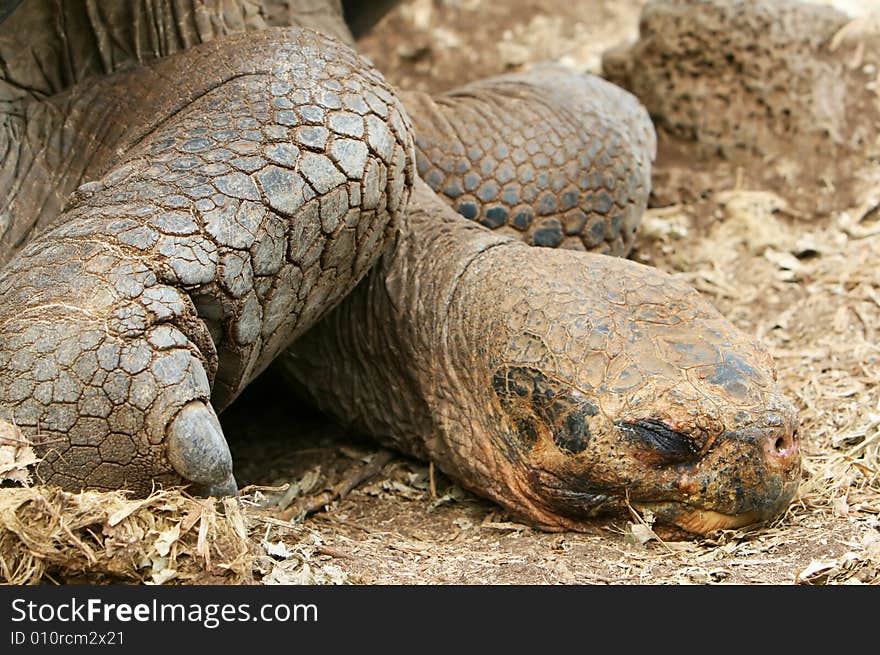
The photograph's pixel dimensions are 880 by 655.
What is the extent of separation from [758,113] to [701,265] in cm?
70

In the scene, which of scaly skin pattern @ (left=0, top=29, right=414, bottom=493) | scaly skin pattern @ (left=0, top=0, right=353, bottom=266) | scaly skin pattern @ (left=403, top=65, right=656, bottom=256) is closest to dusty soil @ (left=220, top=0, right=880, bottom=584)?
scaly skin pattern @ (left=0, top=29, right=414, bottom=493)

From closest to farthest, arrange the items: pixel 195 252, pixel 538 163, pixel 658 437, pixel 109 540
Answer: pixel 109 540 → pixel 195 252 → pixel 658 437 → pixel 538 163

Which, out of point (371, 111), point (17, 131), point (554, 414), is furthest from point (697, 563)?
point (17, 131)

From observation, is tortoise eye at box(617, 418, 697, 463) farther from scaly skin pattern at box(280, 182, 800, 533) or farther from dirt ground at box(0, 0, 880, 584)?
dirt ground at box(0, 0, 880, 584)

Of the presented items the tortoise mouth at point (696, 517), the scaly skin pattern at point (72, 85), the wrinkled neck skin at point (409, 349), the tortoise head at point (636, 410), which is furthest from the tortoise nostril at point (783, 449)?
the scaly skin pattern at point (72, 85)

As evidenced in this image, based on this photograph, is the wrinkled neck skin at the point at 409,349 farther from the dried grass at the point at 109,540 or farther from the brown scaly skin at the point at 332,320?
the dried grass at the point at 109,540

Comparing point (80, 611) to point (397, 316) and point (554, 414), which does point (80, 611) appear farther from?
point (397, 316)

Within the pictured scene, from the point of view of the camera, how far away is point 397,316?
3020 millimetres

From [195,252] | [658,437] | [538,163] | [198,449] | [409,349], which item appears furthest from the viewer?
[538,163]

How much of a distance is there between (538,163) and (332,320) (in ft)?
2.72

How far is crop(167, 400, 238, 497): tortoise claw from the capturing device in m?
2.15

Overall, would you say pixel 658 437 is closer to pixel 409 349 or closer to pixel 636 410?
pixel 636 410

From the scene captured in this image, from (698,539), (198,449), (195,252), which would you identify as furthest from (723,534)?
(195,252)

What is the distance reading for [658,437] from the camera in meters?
2.51
